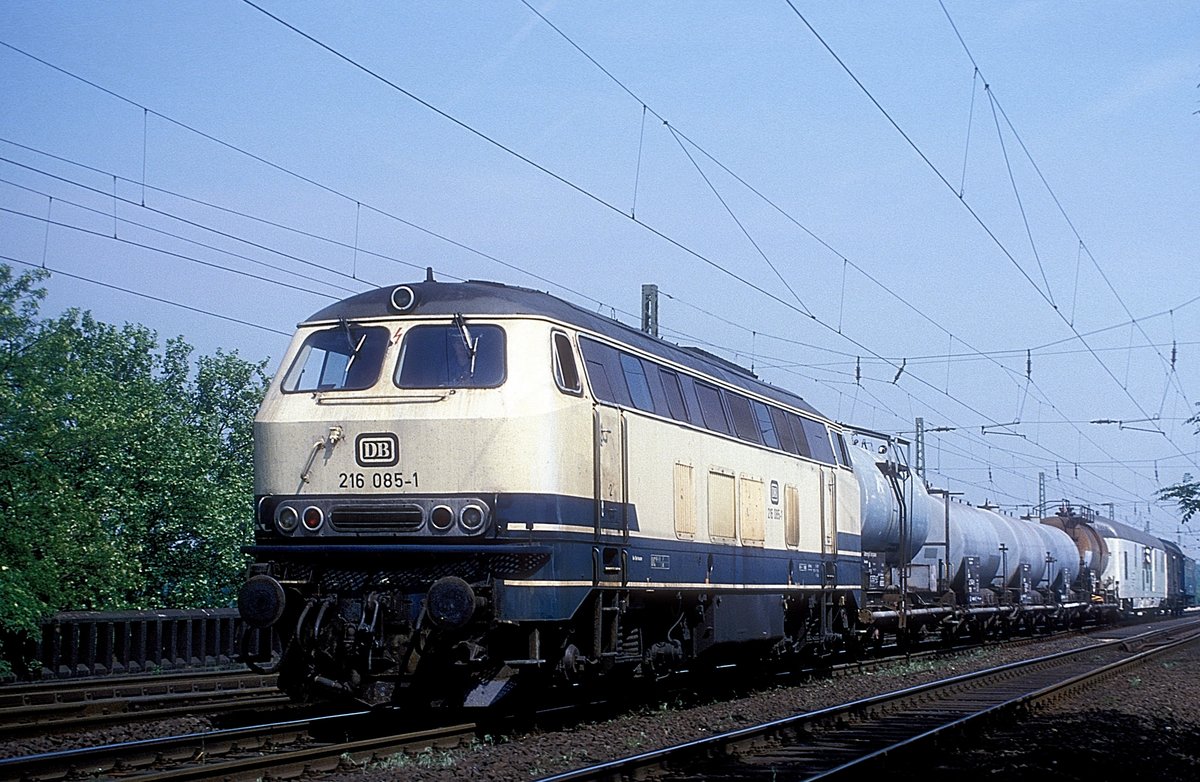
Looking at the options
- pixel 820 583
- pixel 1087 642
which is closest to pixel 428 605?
pixel 820 583

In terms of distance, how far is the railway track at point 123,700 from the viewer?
1402cm

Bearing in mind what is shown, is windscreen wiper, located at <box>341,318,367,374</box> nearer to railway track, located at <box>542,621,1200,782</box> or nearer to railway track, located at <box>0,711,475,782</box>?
railway track, located at <box>0,711,475,782</box>

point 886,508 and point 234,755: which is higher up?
point 886,508

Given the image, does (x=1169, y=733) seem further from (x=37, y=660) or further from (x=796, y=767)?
(x=37, y=660)

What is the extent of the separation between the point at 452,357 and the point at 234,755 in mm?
4071

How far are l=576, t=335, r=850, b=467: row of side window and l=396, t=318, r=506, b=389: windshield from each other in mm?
1106

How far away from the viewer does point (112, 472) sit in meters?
35.9

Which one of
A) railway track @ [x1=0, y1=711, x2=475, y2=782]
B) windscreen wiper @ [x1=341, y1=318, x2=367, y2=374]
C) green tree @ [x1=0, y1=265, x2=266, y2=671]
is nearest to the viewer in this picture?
railway track @ [x1=0, y1=711, x2=475, y2=782]

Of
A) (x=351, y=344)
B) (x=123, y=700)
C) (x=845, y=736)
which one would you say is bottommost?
(x=845, y=736)

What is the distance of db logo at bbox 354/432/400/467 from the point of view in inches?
503

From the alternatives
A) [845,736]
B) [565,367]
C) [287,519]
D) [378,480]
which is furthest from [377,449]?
[845,736]

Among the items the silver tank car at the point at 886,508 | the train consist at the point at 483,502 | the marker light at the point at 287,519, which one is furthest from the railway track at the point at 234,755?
the silver tank car at the point at 886,508

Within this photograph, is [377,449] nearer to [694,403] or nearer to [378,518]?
[378,518]

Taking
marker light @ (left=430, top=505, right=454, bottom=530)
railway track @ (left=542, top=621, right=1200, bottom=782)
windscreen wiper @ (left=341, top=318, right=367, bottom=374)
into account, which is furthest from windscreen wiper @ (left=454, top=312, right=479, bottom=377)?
railway track @ (left=542, top=621, right=1200, bottom=782)
